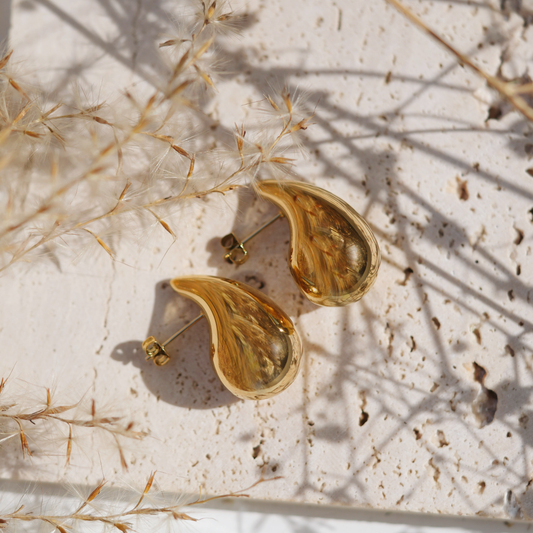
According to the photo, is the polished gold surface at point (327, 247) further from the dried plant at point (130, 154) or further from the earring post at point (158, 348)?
the earring post at point (158, 348)

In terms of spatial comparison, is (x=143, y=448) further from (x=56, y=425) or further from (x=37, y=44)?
(x=37, y=44)

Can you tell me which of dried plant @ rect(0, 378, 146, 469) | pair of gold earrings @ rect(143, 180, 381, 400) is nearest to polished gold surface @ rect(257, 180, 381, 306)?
pair of gold earrings @ rect(143, 180, 381, 400)

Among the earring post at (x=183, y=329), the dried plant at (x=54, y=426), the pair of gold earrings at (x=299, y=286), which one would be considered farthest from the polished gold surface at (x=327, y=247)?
the dried plant at (x=54, y=426)

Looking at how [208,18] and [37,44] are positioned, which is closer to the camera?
[208,18]

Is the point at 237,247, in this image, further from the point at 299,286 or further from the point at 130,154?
the point at 130,154

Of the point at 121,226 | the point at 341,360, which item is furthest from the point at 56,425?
A: the point at 341,360
